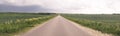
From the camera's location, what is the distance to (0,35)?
60.7 ft

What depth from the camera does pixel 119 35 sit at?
66.8 ft

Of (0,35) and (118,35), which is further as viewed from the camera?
(118,35)

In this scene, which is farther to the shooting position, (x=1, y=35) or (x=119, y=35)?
(x=119, y=35)

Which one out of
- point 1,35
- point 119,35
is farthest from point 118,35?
point 1,35

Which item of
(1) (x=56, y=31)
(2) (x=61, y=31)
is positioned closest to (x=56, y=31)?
(1) (x=56, y=31)

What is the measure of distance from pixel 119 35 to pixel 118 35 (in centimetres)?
11

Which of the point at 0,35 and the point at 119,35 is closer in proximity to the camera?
the point at 0,35

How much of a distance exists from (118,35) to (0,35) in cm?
866

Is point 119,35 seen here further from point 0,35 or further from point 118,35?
point 0,35

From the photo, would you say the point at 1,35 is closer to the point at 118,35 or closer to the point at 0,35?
the point at 0,35

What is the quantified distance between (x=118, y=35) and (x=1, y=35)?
8.59 metres

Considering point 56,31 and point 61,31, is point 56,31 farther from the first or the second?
point 61,31

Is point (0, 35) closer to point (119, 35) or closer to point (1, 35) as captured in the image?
point (1, 35)
